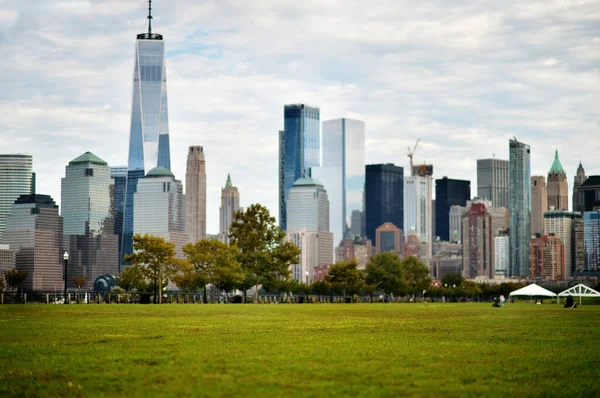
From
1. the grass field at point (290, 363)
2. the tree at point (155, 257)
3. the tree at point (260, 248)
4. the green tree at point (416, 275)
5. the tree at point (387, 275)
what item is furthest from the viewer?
the green tree at point (416, 275)

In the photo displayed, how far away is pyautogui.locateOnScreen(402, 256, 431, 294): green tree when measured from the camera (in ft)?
625

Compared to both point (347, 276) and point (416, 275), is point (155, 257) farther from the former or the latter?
point (416, 275)

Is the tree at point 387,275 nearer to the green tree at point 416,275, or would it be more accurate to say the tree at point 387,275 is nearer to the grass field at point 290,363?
the green tree at point 416,275

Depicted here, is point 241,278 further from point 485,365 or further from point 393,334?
point 485,365

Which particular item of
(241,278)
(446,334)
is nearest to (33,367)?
(446,334)

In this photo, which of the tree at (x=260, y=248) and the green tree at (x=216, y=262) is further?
the tree at (x=260, y=248)

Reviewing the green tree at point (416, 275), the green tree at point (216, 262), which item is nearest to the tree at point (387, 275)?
the green tree at point (416, 275)

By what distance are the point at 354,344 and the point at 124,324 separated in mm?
14229

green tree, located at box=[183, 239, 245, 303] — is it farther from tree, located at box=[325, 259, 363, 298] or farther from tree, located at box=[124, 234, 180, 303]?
tree, located at box=[325, 259, 363, 298]

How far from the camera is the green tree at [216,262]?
119 meters

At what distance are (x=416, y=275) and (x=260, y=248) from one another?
73382 mm

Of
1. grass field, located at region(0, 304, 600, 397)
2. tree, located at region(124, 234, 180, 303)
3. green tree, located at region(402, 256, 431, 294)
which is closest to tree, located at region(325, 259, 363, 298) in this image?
green tree, located at region(402, 256, 431, 294)

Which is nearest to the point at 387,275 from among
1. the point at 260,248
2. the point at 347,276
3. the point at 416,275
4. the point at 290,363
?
the point at 347,276

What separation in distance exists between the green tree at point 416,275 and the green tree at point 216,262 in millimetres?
73617
